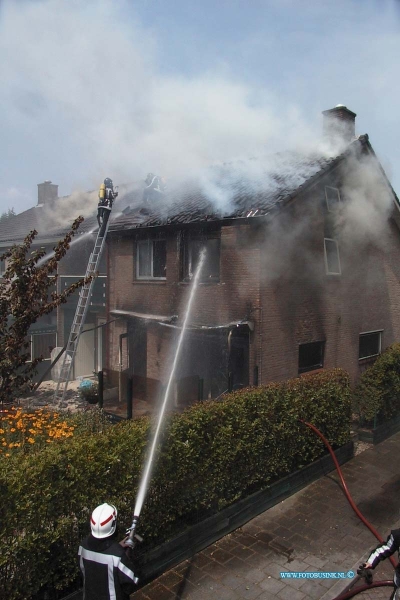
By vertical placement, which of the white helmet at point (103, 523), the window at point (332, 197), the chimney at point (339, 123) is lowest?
the white helmet at point (103, 523)

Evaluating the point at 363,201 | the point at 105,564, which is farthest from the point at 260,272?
the point at 105,564

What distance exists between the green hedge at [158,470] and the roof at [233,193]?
4.49 m

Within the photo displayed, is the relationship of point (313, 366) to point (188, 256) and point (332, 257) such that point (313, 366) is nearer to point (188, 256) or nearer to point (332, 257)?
point (332, 257)

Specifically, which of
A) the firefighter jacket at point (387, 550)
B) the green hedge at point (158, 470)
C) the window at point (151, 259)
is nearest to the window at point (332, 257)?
the window at point (151, 259)

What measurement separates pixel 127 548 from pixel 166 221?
29.3 ft

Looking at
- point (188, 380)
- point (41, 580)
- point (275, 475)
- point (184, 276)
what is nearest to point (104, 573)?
point (41, 580)

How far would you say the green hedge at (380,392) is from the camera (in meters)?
9.70

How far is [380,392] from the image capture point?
9.80 metres

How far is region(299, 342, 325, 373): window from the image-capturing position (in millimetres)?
11531

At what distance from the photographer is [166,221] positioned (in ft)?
38.0

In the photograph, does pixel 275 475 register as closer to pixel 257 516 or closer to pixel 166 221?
pixel 257 516

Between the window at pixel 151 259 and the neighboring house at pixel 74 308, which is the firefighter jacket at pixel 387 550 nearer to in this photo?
the window at pixel 151 259

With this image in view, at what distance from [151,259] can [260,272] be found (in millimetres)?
3748

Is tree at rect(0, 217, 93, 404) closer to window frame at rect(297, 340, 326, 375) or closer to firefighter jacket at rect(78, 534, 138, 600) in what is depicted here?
firefighter jacket at rect(78, 534, 138, 600)
